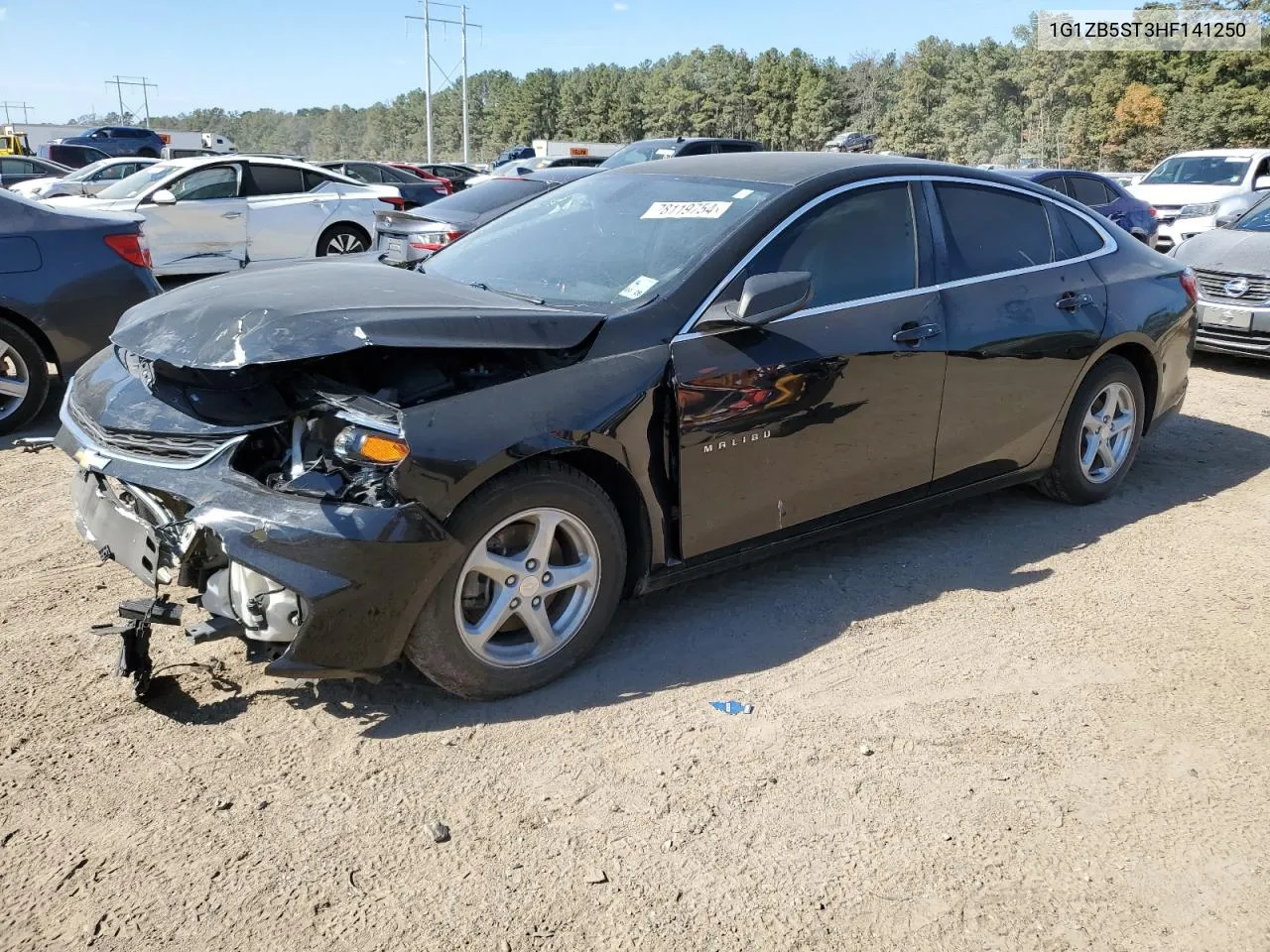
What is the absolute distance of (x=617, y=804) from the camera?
2832 mm

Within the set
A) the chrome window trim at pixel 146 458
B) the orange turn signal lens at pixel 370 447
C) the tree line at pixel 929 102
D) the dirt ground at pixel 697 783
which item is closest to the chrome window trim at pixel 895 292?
the orange turn signal lens at pixel 370 447

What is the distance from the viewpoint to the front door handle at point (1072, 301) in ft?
15.5

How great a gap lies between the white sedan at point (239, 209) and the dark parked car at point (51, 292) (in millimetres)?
5436

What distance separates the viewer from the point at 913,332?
13.4ft

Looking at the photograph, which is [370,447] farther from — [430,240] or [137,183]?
[137,183]

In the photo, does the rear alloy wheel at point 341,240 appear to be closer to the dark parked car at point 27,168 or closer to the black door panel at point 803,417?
the black door panel at point 803,417

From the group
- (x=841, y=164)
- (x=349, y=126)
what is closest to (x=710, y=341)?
(x=841, y=164)

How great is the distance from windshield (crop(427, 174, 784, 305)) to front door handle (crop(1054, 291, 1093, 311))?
1645 millimetres

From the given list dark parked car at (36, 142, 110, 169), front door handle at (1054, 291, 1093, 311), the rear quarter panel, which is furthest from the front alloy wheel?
dark parked car at (36, 142, 110, 169)

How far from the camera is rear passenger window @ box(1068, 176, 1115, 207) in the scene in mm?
13367

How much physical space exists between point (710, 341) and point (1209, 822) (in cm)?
205

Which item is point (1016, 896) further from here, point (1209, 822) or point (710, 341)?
point (710, 341)

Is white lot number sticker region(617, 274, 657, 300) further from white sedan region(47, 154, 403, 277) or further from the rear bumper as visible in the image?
white sedan region(47, 154, 403, 277)

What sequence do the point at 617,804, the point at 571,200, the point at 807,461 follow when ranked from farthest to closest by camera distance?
1. the point at 571,200
2. the point at 807,461
3. the point at 617,804
